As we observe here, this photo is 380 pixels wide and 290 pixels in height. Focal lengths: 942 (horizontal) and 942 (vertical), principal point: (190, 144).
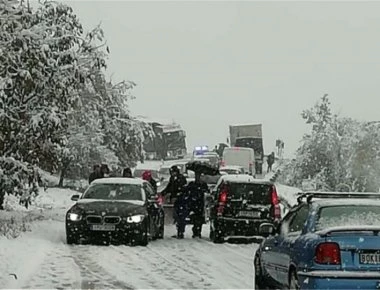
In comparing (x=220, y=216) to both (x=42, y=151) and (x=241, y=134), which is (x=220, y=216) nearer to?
(x=42, y=151)

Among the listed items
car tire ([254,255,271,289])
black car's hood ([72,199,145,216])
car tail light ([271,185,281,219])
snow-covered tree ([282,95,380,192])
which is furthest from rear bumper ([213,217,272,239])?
snow-covered tree ([282,95,380,192])

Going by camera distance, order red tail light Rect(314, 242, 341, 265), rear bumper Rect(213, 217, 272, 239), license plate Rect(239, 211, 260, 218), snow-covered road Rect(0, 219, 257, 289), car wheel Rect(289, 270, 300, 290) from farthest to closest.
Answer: license plate Rect(239, 211, 260, 218), rear bumper Rect(213, 217, 272, 239), snow-covered road Rect(0, 219, 257, 289), car wheel Rect(289, 270, 300, 290), red tail light Rect(314, 242, 341, 265)

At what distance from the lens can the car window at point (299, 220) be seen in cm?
1128

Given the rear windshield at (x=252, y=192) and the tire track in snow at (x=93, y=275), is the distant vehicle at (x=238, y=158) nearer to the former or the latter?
the rear windshield at (x=252, y=192)

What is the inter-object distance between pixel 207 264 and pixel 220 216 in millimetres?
5316

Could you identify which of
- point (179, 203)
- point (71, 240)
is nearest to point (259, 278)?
point (71, 240)

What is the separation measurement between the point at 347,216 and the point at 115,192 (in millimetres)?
11344

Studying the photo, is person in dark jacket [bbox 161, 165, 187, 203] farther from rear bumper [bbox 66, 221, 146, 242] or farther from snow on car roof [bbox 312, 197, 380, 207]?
snow on car roof [bbox 312, 197, 380, 207]

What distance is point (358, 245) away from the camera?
395 inches

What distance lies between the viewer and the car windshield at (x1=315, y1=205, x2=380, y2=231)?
1070 cm

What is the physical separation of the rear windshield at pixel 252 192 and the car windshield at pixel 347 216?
1132 cm

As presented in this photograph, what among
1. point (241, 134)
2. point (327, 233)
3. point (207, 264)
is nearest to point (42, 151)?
point (207, 264)

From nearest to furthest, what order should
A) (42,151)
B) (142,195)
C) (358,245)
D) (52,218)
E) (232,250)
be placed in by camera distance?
(358,245) < (232,250) < (142,195) < (42,151) < (52,218)

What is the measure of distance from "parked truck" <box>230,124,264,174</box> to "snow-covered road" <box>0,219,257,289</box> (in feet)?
183
